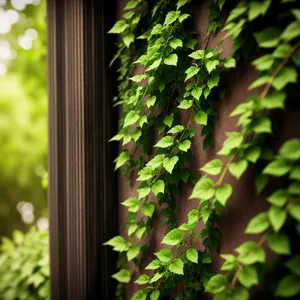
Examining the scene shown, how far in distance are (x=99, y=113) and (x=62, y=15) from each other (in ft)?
2.30

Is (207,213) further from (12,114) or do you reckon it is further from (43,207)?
(43,207)

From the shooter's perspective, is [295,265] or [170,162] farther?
[170,162]

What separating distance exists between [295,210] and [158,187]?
661 millimetres

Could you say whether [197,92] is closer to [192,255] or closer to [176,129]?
[176,129]

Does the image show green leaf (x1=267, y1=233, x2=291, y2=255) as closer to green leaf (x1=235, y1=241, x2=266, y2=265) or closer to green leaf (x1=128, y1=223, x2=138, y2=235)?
green leaf (x1=235, y1=241, x2=266, y2=265)

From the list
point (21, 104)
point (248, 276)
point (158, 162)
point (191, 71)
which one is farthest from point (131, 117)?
point (21, 104)

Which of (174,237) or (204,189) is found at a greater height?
(204,189)

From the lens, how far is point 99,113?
6.56 ft

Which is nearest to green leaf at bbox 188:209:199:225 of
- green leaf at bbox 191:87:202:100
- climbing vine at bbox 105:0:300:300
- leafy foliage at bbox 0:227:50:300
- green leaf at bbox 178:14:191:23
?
climbing vine at bbox 105:0:300:300

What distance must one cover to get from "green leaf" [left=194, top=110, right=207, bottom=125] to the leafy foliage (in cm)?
188

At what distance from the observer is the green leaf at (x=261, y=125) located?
1068 millimetres

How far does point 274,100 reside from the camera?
1.06 meters

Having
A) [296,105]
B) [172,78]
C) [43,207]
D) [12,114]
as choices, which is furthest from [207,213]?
[43,207]

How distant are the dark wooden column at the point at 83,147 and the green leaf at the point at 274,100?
1.15 meters
